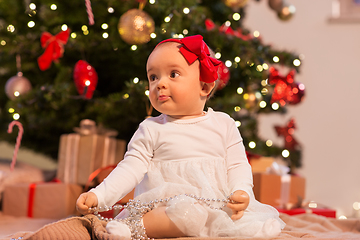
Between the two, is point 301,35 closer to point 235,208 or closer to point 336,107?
point 336,107

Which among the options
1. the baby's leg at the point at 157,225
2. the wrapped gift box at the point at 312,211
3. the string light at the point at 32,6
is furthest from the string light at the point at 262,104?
the string light at the point at 32,6

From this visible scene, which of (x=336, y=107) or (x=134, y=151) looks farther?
(x=336, y=107)

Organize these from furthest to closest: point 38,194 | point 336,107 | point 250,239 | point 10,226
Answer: point 336,107, point 38,194, point 10,226, point 250,239

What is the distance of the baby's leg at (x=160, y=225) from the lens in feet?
2.40

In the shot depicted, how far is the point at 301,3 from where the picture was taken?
101 inches

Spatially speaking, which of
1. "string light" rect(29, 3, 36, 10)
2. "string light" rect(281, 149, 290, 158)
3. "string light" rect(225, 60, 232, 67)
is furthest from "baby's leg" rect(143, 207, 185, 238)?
"string light" rect(29, 3, 36, 10)

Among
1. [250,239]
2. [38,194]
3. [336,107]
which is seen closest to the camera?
[250,239]

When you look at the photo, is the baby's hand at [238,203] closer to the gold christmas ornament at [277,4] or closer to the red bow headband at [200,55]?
the red bow headband at [200,55]

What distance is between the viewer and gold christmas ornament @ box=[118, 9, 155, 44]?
132 cm

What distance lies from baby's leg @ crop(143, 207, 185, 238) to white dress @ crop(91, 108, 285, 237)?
15mm

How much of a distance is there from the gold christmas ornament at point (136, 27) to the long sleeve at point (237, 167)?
1.92 ft

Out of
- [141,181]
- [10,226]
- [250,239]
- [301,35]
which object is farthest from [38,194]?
[301,35]

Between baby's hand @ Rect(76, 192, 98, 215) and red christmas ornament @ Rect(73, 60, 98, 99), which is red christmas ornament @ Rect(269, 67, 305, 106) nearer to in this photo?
red christmas ornament @ Rect(73, 60, 98, 99)

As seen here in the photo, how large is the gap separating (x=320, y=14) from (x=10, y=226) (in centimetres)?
230
